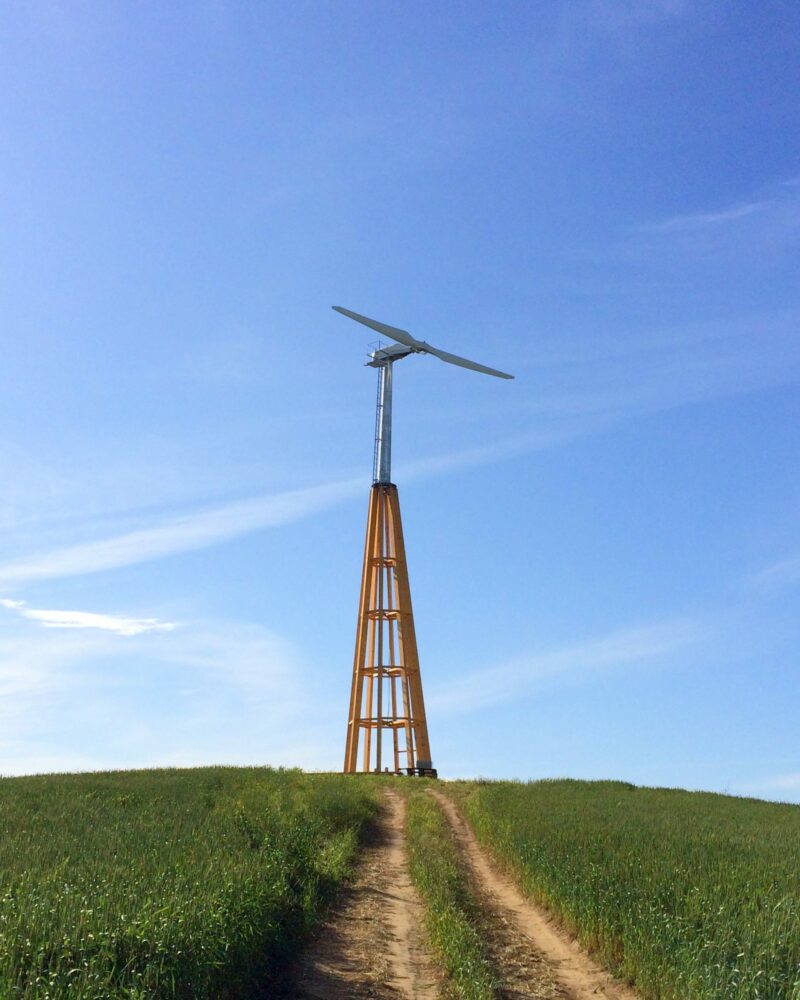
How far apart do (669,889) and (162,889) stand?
876cm

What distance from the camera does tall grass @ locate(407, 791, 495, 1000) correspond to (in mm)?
12359

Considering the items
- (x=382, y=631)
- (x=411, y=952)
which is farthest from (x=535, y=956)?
(x=382, y=631)

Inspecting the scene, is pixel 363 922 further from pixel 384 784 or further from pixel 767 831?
pixel 384 784

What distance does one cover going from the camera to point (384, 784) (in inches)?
1636

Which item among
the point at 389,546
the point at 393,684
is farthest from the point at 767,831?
the point at 389,546

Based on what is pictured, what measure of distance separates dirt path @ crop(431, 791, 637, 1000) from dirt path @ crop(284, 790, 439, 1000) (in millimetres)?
1296

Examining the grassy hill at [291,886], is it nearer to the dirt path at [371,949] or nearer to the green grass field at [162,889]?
the green grass field at [162,889]

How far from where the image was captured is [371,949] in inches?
573

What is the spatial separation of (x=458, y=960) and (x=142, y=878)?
16.0 feet

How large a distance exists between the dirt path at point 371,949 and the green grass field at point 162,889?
51 centimetres

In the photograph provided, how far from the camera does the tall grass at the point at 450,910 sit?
12.4 m

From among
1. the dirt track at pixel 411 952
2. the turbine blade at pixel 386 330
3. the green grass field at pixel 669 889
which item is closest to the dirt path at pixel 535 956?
the dirt track at pixel 411 952

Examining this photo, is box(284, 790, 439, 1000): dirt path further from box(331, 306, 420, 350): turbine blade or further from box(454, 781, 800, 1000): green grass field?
box(331, 306, 420, 350): turbine blade

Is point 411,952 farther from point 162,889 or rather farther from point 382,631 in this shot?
point 382,631
